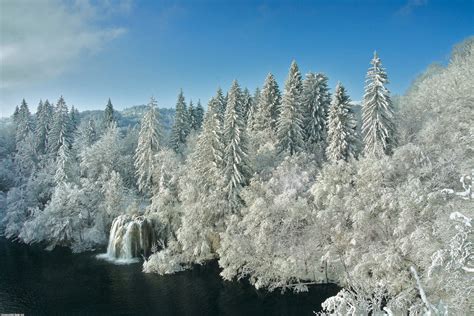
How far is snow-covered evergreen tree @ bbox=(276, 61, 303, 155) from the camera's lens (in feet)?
152

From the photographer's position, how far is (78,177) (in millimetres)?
59844

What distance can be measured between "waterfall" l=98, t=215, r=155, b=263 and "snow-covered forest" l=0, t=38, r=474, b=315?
127mm

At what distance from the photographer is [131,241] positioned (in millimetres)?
45781

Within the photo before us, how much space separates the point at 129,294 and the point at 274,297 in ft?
42.4

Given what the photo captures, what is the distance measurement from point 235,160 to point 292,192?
310 inches

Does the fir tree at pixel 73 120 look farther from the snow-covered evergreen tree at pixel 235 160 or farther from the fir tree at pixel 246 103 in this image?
the snow-covered evergreen tree at pixel 235 160

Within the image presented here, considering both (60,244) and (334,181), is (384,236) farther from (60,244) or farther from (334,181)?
(60,244)

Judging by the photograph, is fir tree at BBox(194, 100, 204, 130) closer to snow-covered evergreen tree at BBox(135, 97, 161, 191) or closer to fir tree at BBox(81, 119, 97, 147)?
snow-covered evergreen tree at BBox(135, 97, 161, 191)

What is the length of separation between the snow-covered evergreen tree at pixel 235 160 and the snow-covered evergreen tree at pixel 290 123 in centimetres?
644

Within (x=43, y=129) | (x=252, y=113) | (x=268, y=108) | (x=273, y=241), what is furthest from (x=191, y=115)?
(x=273, y=241)

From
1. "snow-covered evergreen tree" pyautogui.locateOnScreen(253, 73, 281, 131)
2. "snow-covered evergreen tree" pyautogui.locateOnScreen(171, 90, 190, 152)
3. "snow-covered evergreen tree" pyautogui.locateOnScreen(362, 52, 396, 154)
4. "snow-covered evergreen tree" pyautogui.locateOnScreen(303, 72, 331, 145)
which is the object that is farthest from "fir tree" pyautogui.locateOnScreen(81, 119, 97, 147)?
"snow-covered evergreen tree" pyautogui.locateOnScreen(362, 52, 396, 154)

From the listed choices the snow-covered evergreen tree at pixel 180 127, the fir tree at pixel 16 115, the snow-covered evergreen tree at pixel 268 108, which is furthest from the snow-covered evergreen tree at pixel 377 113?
the fir tree at pixel 16 115

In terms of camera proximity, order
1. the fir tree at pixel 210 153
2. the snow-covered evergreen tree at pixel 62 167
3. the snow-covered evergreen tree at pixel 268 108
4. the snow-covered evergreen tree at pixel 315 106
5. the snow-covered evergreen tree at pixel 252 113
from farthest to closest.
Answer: the snow-covered evergreen tree at pixel 252 113
the snow-covered evergreen tree at pixel 62 167
the snow-covered evergreen tree at pixel 268 108
the snow-covered evergreen tree at pixel 315 106
the fir tree at pixel 210 153

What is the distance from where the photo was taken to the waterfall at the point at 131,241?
45.6 metres
